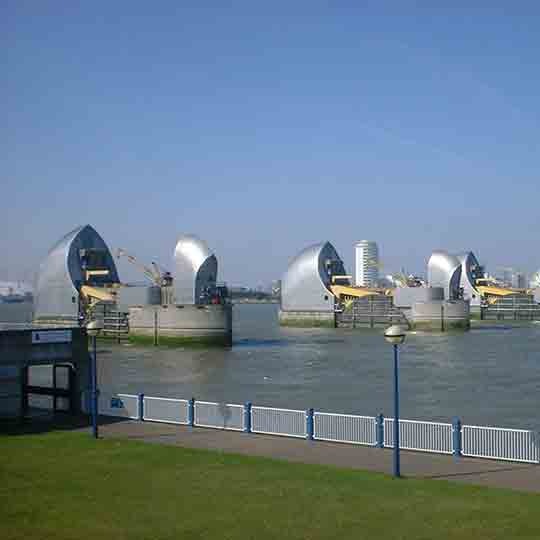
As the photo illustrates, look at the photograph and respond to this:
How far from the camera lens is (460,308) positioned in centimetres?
8819

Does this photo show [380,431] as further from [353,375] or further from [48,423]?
[353,375]

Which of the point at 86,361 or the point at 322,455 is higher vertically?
the point at 86,361

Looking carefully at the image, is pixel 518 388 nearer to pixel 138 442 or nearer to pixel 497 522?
pixel 138 442

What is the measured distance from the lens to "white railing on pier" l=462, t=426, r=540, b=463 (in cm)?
1549

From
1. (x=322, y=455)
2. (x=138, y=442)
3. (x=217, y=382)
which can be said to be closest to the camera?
(x=322, y=455)

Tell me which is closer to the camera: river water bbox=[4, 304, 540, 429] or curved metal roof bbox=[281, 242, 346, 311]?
river water bbox=[4, 304, 540, 429]

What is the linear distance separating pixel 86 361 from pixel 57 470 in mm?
7429

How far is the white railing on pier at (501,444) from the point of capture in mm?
15492

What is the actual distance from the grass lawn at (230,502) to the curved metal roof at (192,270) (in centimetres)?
5913

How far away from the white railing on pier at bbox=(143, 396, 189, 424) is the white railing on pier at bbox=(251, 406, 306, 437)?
1924 millimetres

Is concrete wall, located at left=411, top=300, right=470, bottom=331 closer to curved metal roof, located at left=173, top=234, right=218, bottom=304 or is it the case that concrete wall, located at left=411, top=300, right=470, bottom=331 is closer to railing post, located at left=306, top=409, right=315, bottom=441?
curved metal roof, located at left=173, top=234, right=218, bottom=304

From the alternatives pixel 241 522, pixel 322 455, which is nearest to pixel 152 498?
pixel 241 522

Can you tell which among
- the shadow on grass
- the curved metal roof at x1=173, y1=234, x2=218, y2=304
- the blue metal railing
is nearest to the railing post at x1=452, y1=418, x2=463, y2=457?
the blue metal railing

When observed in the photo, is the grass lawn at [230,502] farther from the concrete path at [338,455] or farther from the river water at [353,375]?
the river water at [353,375]
